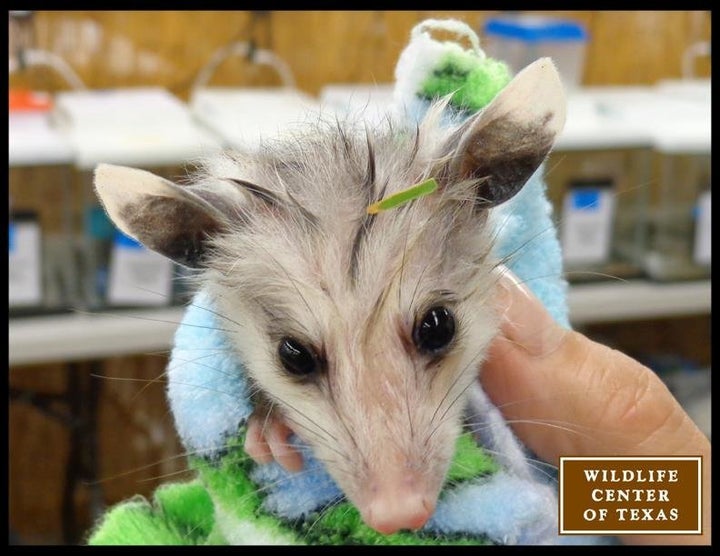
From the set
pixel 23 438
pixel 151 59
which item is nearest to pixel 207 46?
pixel 151 59

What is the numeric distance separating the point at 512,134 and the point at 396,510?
0.66 ft

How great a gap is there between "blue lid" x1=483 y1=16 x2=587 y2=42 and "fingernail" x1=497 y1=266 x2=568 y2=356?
2.33ft

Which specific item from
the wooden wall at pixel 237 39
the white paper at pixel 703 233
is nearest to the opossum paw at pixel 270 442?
the wooden wall at pixel 237 39

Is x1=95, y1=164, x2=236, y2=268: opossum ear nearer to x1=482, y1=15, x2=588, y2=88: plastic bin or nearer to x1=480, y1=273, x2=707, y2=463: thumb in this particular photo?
x1=480, y1=273, x2=707, y2=463: thumb

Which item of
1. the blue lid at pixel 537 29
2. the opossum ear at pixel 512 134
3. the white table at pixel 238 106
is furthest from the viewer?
the blue lid at pixel 537 29

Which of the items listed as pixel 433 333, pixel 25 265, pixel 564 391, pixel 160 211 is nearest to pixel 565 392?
pixel 564 391

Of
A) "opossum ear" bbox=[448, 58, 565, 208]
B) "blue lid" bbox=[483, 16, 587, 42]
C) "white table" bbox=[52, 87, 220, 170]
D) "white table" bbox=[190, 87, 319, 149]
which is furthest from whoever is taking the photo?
"blue lid" bbox=[483, 16, 587, 42]

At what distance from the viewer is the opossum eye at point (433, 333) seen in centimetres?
48

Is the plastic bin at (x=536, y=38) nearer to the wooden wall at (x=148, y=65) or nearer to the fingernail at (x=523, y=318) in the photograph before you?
the wooden wall at (x=148, y=65)

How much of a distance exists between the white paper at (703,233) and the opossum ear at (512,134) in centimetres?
87

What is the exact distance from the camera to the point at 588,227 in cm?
121

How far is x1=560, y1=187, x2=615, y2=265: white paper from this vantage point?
3.84 ft

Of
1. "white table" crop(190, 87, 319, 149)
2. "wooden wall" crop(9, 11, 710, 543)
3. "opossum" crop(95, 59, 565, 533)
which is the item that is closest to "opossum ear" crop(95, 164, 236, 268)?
"opossum" crop(95, 59, 565, 533)
